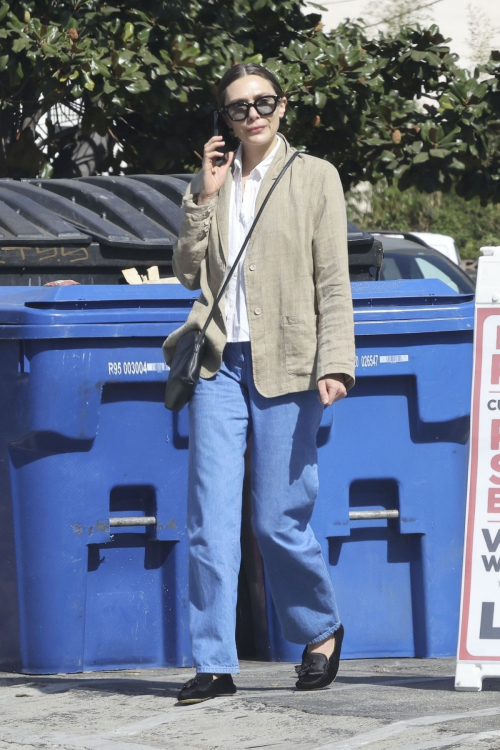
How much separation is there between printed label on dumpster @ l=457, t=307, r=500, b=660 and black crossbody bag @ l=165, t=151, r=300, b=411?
682 millimetres

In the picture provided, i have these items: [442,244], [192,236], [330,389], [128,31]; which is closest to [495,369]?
[330,389]

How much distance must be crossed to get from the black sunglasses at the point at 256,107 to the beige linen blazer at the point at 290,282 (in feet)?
0.50

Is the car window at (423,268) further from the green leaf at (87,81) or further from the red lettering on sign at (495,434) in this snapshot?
the red lettering on sign at (495,434)

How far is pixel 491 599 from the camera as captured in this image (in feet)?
12.1

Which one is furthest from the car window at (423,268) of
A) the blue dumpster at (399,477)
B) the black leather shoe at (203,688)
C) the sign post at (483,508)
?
the black leather shoe at (203,688)

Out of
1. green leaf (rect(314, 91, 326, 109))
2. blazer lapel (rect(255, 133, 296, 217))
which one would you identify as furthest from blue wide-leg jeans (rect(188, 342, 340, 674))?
green leaf (rect(314, 91, 326, 109))

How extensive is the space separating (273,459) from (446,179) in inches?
270

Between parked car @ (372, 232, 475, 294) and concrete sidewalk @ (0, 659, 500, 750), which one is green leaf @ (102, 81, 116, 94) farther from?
concrete sidewalk @ (0, 659, 500, 750)

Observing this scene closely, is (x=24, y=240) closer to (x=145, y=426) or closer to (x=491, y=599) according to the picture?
(x=145, y=426)

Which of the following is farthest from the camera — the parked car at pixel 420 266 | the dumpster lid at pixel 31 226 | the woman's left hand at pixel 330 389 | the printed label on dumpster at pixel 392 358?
the parked car at pixel 420 266

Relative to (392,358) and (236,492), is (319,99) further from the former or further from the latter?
(236,492)

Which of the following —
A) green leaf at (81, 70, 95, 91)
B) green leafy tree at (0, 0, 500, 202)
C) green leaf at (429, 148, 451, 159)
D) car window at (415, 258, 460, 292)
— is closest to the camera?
green leaf at (81, 70, 95, 91)

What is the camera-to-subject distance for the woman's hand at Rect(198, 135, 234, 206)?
3.72 m

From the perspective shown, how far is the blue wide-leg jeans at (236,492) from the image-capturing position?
11.8ft
